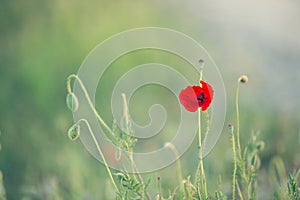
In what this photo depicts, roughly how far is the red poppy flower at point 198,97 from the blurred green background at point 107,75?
0.84 m

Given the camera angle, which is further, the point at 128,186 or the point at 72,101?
the point at 72,101

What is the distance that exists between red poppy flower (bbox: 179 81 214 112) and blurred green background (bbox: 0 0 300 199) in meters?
0.84

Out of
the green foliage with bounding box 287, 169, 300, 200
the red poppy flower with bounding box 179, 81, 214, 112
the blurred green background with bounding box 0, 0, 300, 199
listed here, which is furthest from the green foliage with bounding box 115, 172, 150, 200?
the blurred green background with bounding box 0, 0, 300, 199

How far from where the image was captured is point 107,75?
15.3 ft

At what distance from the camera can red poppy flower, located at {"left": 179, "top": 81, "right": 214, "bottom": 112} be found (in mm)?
1995

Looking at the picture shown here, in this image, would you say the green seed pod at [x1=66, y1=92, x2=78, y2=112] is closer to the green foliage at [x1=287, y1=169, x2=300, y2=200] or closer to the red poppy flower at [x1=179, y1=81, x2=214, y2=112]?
the red poppy flower at [x1=179, y1=81, x2=214, y2=112]

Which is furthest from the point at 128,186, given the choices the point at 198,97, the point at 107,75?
the point at 107,75

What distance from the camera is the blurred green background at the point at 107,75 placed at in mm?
3379

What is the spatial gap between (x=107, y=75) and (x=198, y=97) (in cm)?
268

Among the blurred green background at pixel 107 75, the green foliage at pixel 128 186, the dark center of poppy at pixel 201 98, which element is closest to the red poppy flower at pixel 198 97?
the dark center of poppy at pixel 201 98

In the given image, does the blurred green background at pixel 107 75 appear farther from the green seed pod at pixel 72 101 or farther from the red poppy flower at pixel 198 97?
the red poppy flower at pixel 198 97

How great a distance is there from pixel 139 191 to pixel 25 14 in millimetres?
3226

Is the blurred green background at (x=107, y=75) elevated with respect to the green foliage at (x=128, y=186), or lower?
elevated

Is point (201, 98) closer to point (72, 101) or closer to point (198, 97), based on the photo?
point (198, 97)
